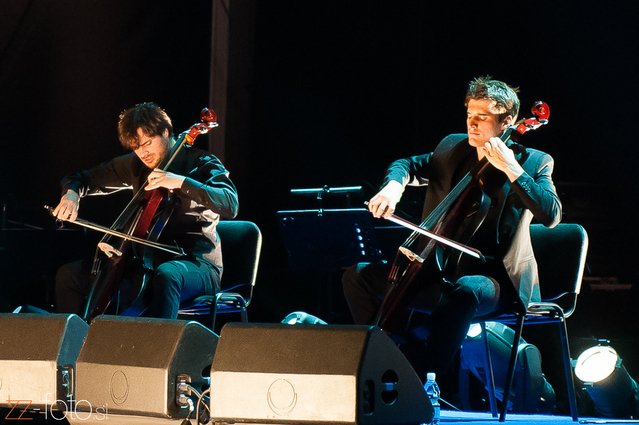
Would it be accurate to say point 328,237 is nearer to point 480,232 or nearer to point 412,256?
point 480,232

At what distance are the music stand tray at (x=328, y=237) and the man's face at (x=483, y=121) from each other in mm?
877

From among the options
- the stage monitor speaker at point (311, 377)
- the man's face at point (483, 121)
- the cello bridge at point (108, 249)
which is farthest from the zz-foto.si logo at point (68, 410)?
the man's face at point (483, 121)

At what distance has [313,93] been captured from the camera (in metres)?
4.18

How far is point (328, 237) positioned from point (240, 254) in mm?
559

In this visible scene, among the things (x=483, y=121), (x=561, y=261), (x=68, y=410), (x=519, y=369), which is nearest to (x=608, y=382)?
(x=519, y=369)

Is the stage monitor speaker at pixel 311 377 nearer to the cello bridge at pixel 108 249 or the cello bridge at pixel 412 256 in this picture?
the cello bridge at pixel 412 256

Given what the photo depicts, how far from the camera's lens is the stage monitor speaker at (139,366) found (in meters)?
A: 1.57

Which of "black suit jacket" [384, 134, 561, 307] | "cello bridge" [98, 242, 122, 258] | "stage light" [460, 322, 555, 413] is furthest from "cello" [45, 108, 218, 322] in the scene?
"stage light" [460, 322, 555, 413]

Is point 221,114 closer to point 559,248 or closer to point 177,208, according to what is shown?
point 177,208

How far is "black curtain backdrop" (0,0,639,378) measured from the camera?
3.61m

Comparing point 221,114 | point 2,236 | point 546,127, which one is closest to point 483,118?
point 546,127

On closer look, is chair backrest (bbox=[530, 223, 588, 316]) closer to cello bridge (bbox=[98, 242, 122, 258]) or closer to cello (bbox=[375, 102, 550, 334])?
cello (bbox=[375, 102, 550, 334])

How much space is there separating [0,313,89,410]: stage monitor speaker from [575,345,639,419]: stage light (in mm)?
1930

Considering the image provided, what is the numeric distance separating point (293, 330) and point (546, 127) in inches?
110
